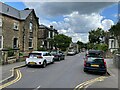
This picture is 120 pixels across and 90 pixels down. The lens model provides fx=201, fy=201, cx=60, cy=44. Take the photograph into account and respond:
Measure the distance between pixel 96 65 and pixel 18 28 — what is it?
67.7ft

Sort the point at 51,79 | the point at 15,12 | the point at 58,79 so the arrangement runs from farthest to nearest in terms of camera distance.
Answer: the point at 15,12 → the point at 58,79 → the point at 51,79

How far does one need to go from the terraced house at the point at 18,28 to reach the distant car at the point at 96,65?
1631 centimetres

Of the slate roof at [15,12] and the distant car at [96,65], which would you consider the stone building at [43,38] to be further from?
the distant car at [96,65]

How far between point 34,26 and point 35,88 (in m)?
29.7

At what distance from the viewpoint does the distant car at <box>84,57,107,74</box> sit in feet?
52.7

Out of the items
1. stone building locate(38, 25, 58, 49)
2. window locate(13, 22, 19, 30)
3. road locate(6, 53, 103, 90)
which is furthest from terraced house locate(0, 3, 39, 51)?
road locate(6, 53, 103, 90)

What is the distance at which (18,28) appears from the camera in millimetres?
33719

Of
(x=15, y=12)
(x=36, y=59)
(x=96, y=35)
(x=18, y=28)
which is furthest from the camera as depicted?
(x=96, y=35)

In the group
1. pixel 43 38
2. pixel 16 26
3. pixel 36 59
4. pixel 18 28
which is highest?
pixel 16 26

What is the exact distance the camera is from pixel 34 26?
128ft

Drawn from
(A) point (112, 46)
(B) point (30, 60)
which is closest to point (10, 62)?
(B) point (30, 60)

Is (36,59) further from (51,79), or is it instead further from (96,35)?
(96,35)

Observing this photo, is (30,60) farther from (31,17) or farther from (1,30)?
(31,17)

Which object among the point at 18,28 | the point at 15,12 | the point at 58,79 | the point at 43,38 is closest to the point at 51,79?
the point at 58,79
